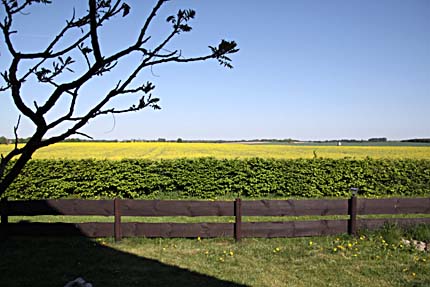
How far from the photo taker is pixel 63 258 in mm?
6117

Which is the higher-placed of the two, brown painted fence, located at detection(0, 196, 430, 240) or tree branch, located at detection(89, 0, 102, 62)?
tree branch, located at detection(89, 0, 102, 62)

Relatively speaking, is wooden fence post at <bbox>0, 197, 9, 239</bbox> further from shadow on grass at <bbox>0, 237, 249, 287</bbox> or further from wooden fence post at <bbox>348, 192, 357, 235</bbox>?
wooden fence post at <bbox>348, 192, 357, 235</bbox>

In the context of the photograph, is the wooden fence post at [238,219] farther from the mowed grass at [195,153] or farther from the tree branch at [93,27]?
the mowed grass at [195,153]

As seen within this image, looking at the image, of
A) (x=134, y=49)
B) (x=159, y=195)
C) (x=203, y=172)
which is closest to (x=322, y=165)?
(x=203, y=172)

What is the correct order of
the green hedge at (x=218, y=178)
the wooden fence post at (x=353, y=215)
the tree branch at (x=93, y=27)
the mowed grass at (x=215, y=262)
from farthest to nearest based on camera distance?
1. the green hedge at (x=218, y=178)
2. the wooden fence post at (x=353, y=215)
3. the mowed grass at (x=215, y=262)
4. the tree branch at (x=93, y=27)

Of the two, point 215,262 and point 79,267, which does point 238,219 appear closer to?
point 215,262

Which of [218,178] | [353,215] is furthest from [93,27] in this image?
[218,178]

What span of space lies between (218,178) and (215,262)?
7774 millimetres

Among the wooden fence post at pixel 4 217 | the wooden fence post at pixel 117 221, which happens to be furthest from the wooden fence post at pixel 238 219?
the wooden fence post at pixel 4 217

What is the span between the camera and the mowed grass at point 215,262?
5.24 m

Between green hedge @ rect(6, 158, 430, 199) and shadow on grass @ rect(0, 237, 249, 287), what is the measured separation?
20.3 feet

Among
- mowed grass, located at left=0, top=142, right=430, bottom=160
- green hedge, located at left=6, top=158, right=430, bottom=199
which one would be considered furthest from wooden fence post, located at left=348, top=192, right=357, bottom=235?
mowed grass, located at left=0, top=142, right=430, bottom=160

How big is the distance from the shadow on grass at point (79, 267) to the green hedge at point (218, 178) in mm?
6179

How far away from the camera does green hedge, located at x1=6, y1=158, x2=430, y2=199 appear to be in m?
13.0
